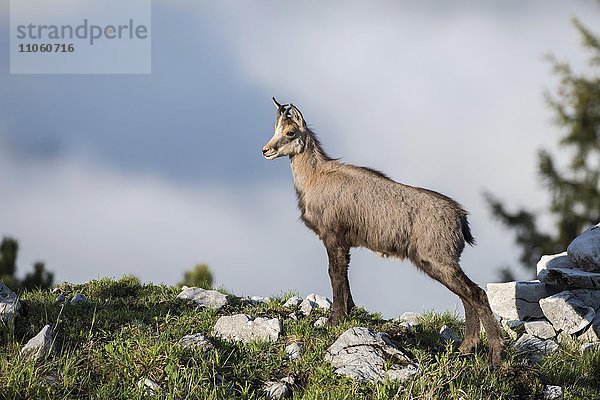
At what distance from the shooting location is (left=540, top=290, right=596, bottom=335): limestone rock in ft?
39.9

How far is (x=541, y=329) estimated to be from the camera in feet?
40.4

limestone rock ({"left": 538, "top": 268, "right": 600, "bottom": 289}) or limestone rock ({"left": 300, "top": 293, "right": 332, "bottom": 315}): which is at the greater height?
limestone rock ({"left": 538, "top": 268, "right": 600, "bottom": 289})

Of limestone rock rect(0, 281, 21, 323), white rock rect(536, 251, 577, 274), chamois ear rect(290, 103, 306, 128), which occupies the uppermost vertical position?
chamois ear rect(290, 103, 306, 128)

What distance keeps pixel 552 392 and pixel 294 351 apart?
330cm

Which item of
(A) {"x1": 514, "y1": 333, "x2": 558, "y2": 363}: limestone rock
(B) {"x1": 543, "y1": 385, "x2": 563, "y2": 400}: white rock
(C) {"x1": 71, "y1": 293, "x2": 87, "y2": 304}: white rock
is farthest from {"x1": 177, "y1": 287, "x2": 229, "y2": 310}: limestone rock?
(B) {"x1": 543, "y1": 385, "x2": 563, "y2": 400}: white rock

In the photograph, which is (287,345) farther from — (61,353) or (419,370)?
(61,353)

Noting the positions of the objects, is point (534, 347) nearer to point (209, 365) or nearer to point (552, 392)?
point (552, 392)

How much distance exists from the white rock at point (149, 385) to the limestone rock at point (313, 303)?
3.68 metres

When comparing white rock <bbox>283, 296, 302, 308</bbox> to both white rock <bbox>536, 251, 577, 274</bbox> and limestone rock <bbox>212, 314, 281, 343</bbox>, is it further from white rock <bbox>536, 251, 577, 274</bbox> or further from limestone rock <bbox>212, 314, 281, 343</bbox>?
white rock <bbox>536, 251, 577, 274</bbox>

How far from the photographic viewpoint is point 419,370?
8.43 meters

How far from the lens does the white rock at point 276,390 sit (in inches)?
323

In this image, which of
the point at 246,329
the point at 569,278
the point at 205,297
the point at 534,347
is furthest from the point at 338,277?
the point at 569,278

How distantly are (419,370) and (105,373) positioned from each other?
354cm

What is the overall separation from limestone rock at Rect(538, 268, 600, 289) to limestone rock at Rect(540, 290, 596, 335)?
35cm
